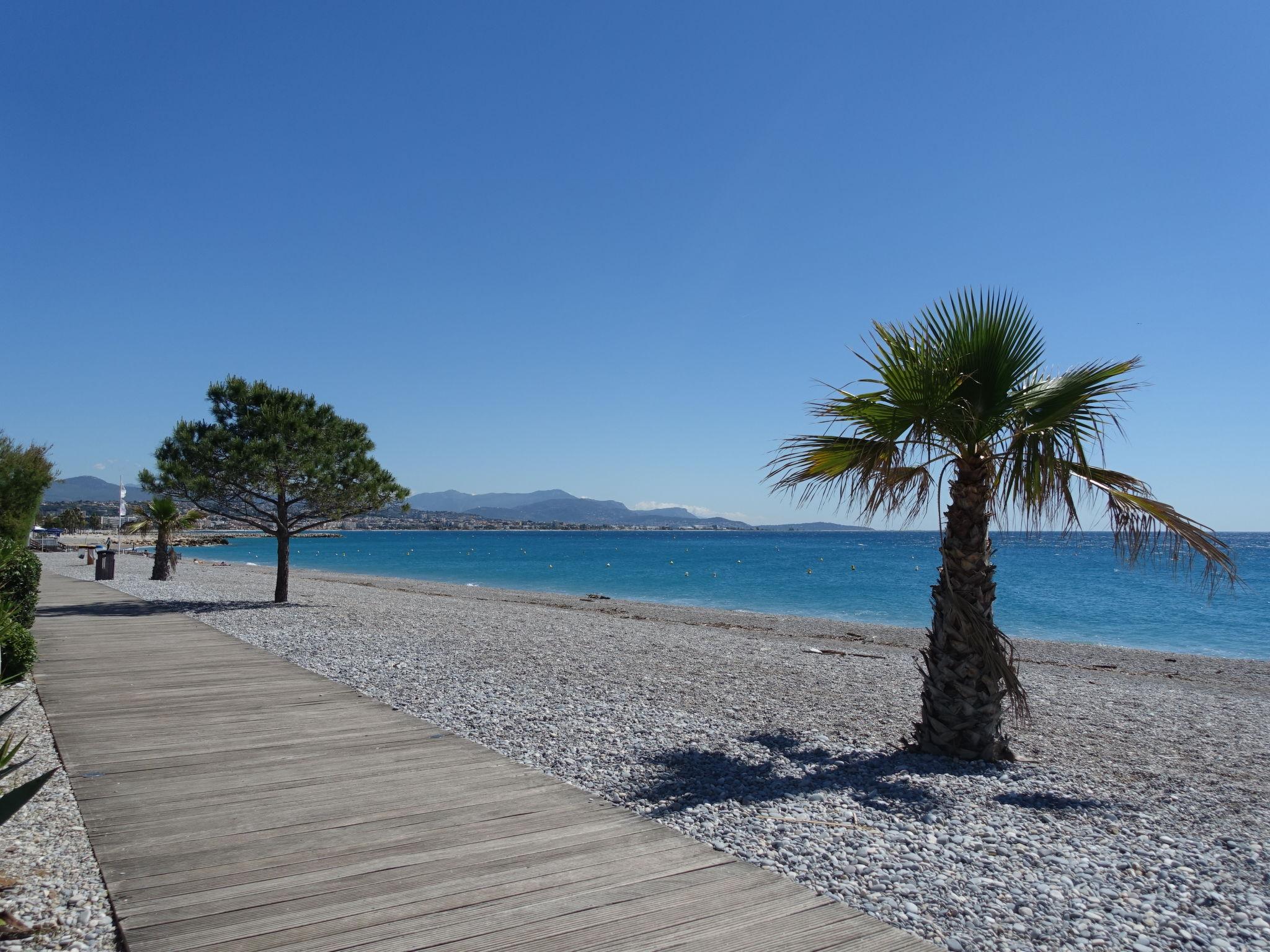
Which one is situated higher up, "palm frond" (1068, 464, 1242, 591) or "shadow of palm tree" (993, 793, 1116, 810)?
"palm frond" (1068, 464, 1242, 591)

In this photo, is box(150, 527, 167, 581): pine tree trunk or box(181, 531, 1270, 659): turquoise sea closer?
box(150, 527, 167, 581): pine tree trunk

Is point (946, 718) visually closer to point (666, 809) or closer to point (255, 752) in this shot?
point (666, 809)

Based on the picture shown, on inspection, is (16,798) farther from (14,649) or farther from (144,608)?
(144,608)

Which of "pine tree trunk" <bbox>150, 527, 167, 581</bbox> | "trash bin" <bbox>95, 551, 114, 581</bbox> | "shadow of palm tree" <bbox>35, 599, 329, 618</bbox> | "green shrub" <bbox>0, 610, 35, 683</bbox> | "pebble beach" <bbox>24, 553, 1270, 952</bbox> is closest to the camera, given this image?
"pebble beach" <bbox>24, 553, 1270, 952</bbox>

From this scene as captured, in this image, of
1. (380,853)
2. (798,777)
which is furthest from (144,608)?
(798,777)

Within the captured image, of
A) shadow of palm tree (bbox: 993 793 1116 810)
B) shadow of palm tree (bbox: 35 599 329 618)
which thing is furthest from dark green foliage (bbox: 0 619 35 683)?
shadow of palm tree (bbox: 993 793 1116 810)

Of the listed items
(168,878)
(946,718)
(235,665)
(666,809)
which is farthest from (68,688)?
(946,718)

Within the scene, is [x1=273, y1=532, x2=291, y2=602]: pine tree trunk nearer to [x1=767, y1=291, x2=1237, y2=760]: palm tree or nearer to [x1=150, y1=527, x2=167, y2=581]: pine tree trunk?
[x1=150, y1=527, x2=167, y2=581]: pine tree trunk

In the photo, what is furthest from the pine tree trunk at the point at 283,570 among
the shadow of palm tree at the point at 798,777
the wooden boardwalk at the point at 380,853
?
the shadow of palm tree at the point at 798,777

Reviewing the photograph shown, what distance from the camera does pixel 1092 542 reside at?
115750 mm

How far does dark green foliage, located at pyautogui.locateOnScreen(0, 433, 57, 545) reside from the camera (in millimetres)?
11500

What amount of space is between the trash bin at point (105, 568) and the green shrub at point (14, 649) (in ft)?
62.4

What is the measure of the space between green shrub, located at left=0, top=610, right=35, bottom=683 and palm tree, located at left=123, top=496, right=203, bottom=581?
17.4m

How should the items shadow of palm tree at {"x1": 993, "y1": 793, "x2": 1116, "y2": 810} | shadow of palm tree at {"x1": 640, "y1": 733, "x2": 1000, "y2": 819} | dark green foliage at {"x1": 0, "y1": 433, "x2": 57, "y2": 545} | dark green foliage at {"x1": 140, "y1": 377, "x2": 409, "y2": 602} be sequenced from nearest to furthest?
shadow of palm tree at {"x1": 640, "y1": 733, "x2": 1000, "y2": 819} → shadow of palm tree at {"x1": 993, "y1": 793, "x2": 1116, "y2": 810} → dark green foliage at {"x1": 0, "y1": 433, "x2": 57, "y2": 545} → dark green foliage at {"x1": 140, "y1": 377, "x2": 409, "y2": 602}
